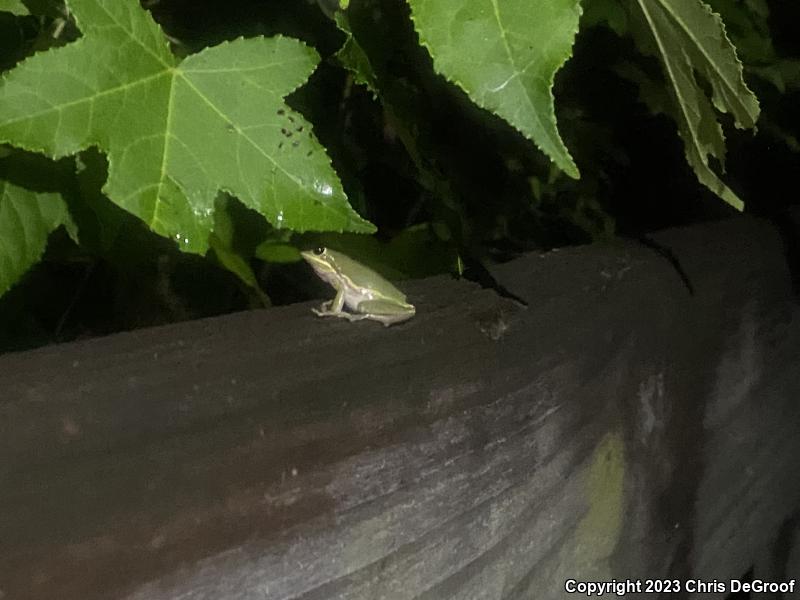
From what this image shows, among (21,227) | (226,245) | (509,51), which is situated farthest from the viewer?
(226,245)

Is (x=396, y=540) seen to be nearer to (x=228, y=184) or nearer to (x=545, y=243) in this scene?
(x=228, y=184)

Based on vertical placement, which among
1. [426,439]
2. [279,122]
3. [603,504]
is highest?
[279,122]

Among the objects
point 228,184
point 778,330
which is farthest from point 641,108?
point 228,184

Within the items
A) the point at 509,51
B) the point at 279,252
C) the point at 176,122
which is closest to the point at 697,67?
the point at 509,51

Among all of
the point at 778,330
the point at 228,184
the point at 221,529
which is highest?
the point at 228,184

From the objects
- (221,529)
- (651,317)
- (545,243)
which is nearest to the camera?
(221,529)

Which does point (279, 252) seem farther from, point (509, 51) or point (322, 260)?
point (509, 51)

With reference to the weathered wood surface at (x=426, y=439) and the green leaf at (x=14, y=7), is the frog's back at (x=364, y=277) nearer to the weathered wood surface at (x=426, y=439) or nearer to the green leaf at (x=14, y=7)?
the weathered wood surface at (x=426, y=439)

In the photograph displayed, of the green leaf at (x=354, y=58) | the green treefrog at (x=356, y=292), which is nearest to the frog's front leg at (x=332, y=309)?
the green treefrog at (x=356, y=292)
